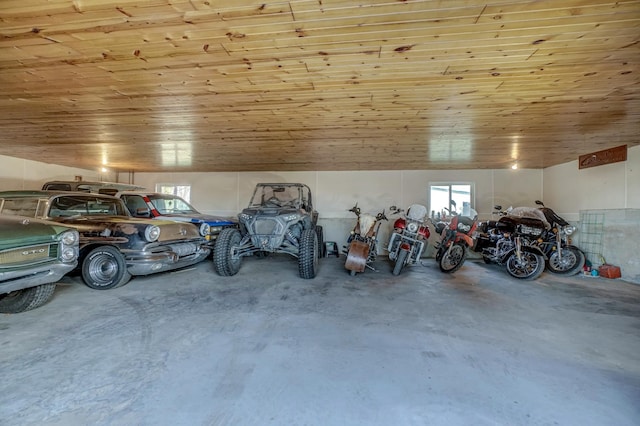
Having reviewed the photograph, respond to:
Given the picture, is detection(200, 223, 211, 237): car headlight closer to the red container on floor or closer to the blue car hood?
the blue car hood

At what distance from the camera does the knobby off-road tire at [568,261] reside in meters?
5.04

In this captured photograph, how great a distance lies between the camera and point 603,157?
5.04 meters

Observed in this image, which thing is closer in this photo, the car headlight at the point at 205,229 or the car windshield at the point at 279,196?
the car headlight at the point at 205,229

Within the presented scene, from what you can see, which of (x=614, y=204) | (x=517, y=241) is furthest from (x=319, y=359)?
(x=614, y=204)

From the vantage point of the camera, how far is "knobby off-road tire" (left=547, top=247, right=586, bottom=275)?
504 centimetres

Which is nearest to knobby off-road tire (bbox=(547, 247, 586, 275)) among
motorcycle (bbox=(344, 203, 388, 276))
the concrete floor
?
the concrete floor

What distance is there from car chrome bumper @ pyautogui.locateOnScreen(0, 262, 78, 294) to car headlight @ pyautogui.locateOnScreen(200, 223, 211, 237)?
7.73 feet

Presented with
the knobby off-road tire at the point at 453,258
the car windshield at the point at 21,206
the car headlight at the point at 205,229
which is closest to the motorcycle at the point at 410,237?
the knobby off-road tire at the point at 453,258

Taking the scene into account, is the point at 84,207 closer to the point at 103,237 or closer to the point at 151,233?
the point at 103,237

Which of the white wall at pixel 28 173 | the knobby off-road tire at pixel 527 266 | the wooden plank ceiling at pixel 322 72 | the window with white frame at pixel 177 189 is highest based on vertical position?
the wooden plank ceiling at pixel 322 72

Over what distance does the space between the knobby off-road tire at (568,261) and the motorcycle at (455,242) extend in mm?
1628

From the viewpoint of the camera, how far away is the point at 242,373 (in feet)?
6.23

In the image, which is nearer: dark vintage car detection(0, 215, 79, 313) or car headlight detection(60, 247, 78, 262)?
dark vintage car detection(0, 215, 79, 313)

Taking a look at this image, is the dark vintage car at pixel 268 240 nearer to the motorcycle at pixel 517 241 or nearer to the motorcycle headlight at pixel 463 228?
the motorcycle headlight at pixel 463 228
